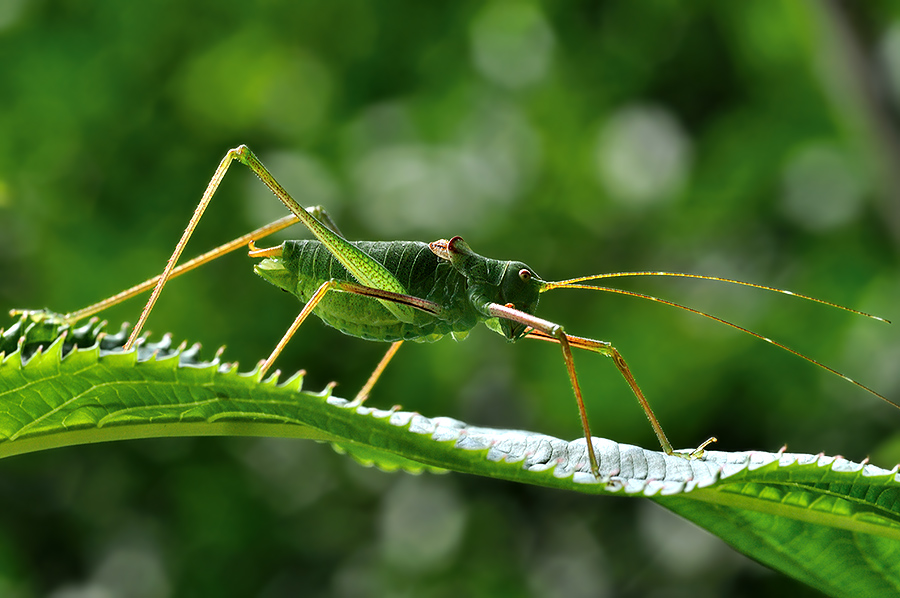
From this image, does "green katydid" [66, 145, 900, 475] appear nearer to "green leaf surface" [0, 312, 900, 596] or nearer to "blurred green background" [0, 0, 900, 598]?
"green leaf surface" [0, 312, 900, 596]

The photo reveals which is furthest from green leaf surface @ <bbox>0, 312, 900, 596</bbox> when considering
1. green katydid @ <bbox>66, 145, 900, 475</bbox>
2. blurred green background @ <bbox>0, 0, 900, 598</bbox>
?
blurred green background @ <bbox>0, 0, 900, 598</bbox>

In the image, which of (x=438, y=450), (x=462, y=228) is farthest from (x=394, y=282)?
(x=462, y=228)

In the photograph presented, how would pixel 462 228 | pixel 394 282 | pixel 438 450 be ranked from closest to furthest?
pixel 438 450 → pixel 394 282 → pixel 462 228

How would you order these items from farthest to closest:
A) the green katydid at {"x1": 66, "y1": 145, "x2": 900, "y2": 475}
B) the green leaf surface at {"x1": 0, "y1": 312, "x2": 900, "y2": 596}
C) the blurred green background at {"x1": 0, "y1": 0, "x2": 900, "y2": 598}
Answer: the blurred green background at {"x1": 0, "y1": 0, "x2": 900, "y2": 598}, the green katydid at {"x1": 66, "y1": 145, "x2": 900, "y2": 475}, the green leaf surface at {"x1": 0, "y1": 312, "x2": 900, "y2": 596}

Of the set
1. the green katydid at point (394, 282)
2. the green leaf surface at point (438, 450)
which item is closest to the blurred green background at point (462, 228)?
the green katydid at point (394, 282)

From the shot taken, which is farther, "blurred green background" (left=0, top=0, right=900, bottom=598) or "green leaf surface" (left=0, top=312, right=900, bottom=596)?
"blurred green background" (left=0, top=0, right=900, bottom=598)

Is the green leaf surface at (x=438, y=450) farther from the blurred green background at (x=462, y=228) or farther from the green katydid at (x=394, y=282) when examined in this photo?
the blurred green background at (x=462, y=228)

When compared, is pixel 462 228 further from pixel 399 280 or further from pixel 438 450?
pixel 438 450
